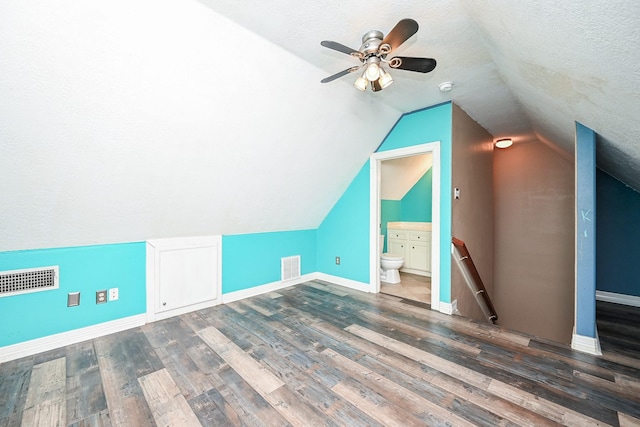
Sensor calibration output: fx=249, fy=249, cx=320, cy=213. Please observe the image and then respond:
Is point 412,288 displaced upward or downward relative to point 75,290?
downward

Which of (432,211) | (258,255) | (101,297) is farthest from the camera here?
(258,255)

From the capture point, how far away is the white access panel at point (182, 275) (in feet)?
8.73

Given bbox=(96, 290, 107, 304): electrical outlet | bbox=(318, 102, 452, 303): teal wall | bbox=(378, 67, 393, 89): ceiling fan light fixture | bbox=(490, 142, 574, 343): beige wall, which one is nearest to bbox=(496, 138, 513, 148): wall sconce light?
bbox=(490, 142, 574, 343): beige wall

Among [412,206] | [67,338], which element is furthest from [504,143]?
[67,338]

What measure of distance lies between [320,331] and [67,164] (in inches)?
96.7

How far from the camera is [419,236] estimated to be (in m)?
4.50

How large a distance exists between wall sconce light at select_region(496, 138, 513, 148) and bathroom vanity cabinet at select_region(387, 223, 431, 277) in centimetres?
174

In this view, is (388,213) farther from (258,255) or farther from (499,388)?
(499,388)

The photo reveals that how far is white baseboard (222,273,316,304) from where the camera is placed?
324 cm

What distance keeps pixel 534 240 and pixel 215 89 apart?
508 centimetres

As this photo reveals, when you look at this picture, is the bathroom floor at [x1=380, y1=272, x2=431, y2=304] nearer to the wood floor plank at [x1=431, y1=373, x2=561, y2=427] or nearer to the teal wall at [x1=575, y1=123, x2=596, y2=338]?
the teal wall at [x1=575, y1=123, x2=596, y2=338]

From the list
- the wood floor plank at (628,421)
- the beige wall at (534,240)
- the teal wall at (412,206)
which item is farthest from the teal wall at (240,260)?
the beige wall at (534,240)

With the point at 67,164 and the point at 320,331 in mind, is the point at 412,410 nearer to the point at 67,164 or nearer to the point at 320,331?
the point at 320,331

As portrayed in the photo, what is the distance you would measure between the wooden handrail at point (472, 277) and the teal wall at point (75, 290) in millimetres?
3475
